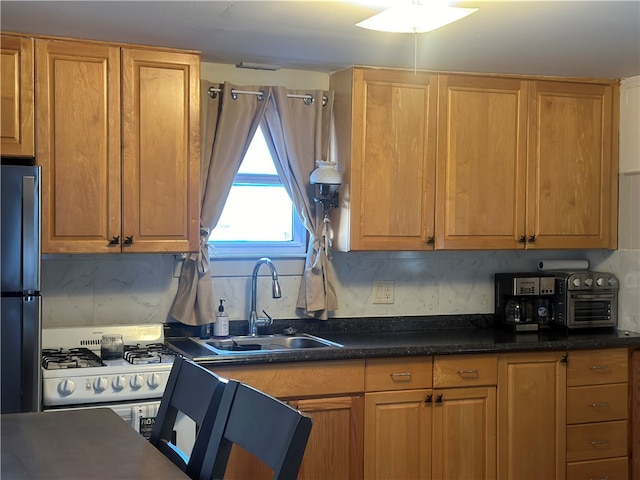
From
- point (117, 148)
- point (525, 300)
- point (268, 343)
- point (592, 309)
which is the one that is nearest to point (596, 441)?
point (592, 309)

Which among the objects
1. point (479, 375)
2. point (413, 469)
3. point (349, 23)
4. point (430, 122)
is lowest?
point (413, 469)

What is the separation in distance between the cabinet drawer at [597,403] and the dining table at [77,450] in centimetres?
247

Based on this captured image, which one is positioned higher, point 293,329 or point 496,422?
point 293,329

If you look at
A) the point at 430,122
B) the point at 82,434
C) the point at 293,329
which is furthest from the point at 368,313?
the point at 82,434

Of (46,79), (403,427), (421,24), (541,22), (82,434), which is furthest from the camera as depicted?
(403,427)

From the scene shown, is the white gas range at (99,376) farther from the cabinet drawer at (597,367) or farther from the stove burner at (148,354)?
the cabinet drawer at (597,367)

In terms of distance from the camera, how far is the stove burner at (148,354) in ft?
11.0

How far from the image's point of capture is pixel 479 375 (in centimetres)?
387

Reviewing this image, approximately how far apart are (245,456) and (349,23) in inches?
71.4

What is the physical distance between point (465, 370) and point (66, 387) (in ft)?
5.84

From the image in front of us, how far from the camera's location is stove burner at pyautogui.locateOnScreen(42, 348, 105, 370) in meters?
3.23

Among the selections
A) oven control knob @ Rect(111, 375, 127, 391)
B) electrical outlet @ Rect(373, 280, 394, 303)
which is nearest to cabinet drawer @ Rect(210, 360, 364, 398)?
oven control knob @ Rect(111, 375, 127, 391)

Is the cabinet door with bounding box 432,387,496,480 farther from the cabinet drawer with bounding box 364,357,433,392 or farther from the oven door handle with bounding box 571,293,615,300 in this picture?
the oven door handle with bounding box 571,293,615,300

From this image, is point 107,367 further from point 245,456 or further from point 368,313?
point 368,313
